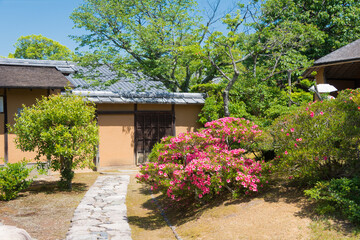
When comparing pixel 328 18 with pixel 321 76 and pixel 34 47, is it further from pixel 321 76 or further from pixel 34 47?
pixel 34 47

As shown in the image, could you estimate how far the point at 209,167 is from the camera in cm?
662

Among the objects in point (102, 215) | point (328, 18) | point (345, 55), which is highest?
point (328, 18)

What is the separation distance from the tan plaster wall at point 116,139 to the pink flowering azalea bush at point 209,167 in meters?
5.88

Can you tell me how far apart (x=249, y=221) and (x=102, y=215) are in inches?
134

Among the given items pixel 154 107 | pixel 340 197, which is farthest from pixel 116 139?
pixel 340 197

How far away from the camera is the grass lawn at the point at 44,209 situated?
6.55m

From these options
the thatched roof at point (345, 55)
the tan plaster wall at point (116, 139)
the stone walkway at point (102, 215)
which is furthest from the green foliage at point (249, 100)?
the stone walkway at point (102, 215)

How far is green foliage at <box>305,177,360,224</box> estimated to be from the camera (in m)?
5.31

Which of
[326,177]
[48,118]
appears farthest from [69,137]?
[326,177]

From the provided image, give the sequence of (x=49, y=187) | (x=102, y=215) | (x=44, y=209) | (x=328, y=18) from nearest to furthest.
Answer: (x=102, y=215) → (x=44, y=209) → (x=49, y=187) → (x=328, y=18)

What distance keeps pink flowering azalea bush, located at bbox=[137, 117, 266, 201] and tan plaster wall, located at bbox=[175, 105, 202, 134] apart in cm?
672

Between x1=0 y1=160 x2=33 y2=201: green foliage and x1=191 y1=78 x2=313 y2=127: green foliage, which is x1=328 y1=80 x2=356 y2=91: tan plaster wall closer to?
x1=191 y1=78 x2=313 y2=127: green foliage

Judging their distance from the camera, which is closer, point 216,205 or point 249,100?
point 216,205

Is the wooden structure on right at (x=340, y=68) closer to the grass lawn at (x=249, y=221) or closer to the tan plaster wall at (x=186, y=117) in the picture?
the tan plaster wall at (x=186, y=117)
